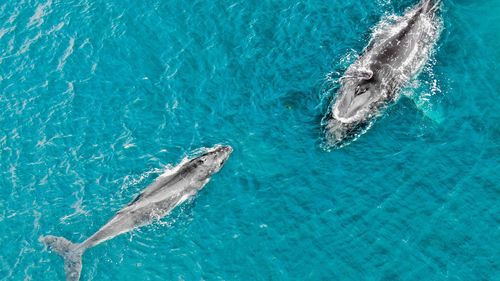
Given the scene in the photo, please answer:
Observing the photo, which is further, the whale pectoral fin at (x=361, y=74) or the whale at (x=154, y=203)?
the whale pectoral fin at (x=361, y=74)

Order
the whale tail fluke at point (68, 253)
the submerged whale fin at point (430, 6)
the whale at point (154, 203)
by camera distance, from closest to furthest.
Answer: the whale tail fluke at point (68, 253) → the whale at point (154, 203) → the submerged whale fin at point (430, 6)

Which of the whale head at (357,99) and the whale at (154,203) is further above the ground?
the whale head at (357,99)

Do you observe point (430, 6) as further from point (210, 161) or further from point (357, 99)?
point (210, 161)

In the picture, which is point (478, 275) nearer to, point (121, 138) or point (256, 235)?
point (256, 235)

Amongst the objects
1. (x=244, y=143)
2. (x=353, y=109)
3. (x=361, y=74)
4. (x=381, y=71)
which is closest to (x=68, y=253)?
(x=244, y=143)

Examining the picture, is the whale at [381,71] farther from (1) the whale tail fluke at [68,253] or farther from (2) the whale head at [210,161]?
(1) the whale tail fluke at [68,253]

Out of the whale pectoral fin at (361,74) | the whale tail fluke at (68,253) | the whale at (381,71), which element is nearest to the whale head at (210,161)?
the whale at (381,71)

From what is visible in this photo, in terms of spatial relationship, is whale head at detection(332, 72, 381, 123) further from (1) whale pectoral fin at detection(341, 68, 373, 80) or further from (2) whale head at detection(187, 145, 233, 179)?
(2) whale head at detection(187, 145, 233, 179)
